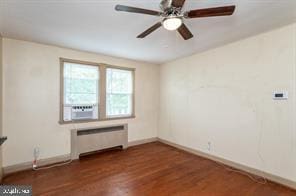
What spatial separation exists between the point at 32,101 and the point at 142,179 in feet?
8.41

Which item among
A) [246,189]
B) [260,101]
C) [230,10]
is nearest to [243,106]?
[260,101]

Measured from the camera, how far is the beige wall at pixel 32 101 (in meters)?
3.04

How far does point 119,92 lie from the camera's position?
4.51 metres

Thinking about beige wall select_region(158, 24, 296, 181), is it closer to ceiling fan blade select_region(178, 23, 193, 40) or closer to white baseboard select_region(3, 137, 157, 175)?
ceiling fan blade select_region(178, 23, 193, 40)

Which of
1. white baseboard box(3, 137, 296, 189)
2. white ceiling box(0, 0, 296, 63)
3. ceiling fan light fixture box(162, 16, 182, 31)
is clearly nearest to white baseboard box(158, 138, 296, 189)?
white baseboard box(3, 137, 296, 189)

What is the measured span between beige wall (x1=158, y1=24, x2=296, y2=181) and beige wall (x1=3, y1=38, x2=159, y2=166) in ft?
8.31

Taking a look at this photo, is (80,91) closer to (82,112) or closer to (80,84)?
(80,84)

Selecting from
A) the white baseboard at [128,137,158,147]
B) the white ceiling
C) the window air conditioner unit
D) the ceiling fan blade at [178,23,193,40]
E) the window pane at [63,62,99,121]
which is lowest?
the white baseboard at [128,137,158,147]

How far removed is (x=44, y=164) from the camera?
132 inches

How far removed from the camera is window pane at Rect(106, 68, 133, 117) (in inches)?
170

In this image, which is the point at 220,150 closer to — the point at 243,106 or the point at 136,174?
the point at 243,106

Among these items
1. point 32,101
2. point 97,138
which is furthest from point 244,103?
point 32,101

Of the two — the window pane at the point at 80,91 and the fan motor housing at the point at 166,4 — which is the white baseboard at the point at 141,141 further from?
the fan motor housing at the point at 166,4

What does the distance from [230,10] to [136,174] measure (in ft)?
9.20
